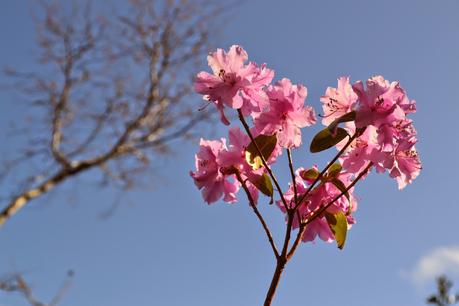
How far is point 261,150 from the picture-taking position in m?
0.82

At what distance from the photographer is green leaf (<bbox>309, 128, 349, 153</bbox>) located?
2.62 feet

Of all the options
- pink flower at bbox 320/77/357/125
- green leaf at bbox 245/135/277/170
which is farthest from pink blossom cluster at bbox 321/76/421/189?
green leaf at bbox 245/135/277/170

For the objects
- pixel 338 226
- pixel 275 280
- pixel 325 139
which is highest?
pixel 325 139

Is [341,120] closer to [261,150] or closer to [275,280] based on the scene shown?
[261,150]

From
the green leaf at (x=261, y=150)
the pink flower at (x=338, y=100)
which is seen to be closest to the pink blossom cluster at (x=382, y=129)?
the pink flower at (x=338, y=100)

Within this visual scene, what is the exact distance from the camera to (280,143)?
2.69ft

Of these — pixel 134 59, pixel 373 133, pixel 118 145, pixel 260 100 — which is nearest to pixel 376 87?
pixel 373 133

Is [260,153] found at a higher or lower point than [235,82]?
lower

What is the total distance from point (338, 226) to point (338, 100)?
0.23m

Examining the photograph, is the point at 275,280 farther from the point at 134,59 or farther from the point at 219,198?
the point at 134,59

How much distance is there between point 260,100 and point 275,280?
1.04 feet

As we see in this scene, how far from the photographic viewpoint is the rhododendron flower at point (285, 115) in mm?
812

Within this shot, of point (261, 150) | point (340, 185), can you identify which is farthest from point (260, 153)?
point (340, 185)

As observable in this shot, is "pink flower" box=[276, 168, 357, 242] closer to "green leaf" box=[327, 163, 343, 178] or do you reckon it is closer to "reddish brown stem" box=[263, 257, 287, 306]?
"green leaf" box=[327, 163, 343, 178]
